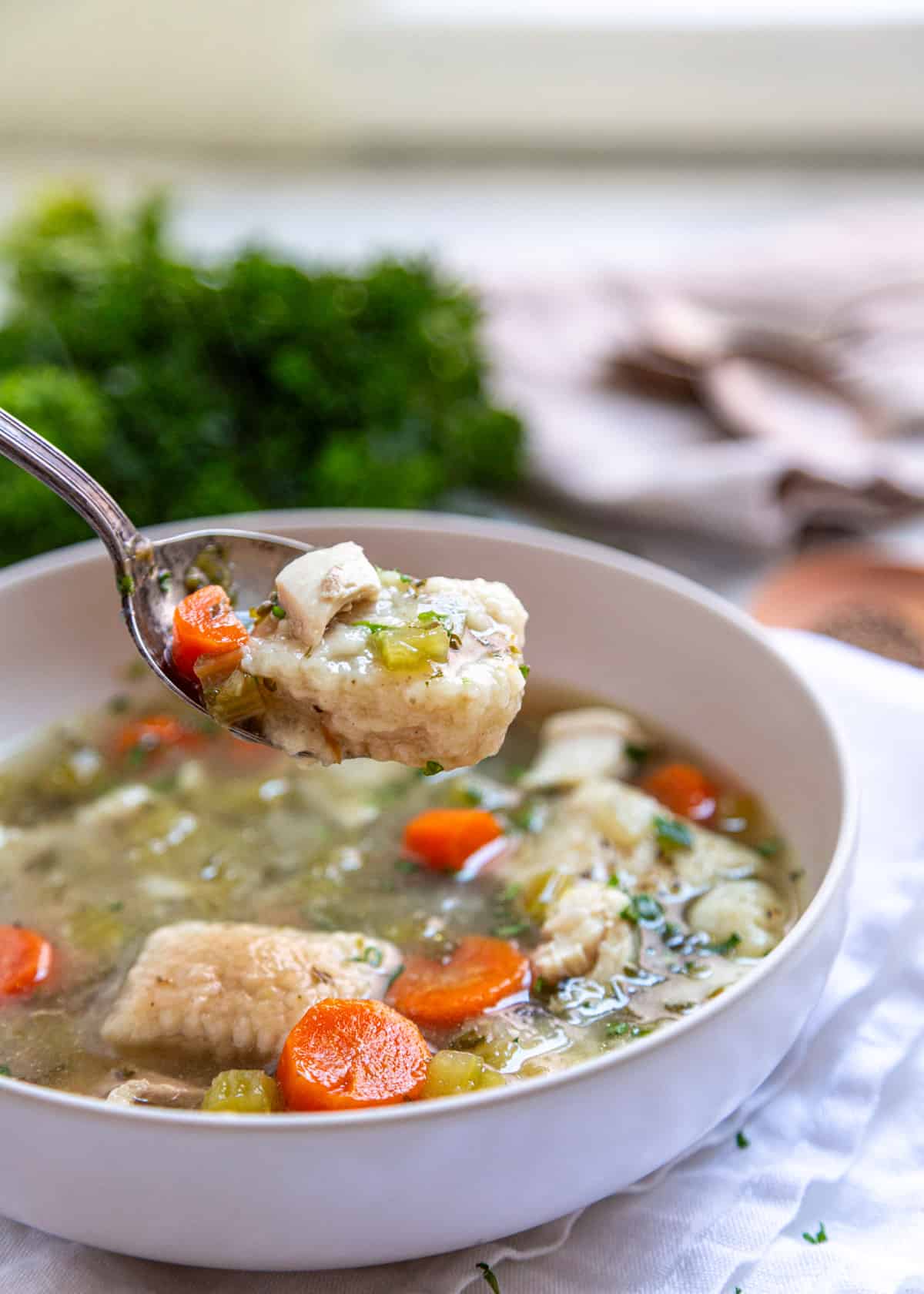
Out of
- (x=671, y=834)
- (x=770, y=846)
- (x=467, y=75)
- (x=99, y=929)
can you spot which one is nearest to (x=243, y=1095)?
(x=99, y=929)

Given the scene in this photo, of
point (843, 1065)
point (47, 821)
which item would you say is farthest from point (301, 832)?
point (843, 1065)

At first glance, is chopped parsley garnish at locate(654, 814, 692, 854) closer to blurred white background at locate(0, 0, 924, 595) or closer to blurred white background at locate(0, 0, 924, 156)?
blurred white background at locate(0, 0, 924, 595)

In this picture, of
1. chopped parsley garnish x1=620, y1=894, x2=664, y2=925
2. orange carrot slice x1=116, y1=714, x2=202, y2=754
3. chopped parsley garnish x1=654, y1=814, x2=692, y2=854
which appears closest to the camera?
chopped parsley garnish x1=620, y1=894, x2=664, y2=925

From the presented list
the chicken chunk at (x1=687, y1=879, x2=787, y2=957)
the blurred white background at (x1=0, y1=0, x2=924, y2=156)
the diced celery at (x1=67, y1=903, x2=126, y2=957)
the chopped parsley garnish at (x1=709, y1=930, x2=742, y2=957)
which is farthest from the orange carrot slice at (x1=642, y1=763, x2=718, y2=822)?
the blurred white background at (x1=0, y1=0, x2=924, y2=156)

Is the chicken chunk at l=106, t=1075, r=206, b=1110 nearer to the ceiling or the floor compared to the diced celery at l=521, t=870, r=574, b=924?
nearer to the ceiling

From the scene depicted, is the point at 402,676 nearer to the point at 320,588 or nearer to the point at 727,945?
the point at 320,588

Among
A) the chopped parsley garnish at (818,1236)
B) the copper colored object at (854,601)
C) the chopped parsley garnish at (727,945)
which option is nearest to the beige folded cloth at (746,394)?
the copper colored object at (854,601)

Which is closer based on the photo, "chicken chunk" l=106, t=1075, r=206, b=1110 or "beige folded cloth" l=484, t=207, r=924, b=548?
"chicken chunk" l=106, t=1075, r=206, b=1110
